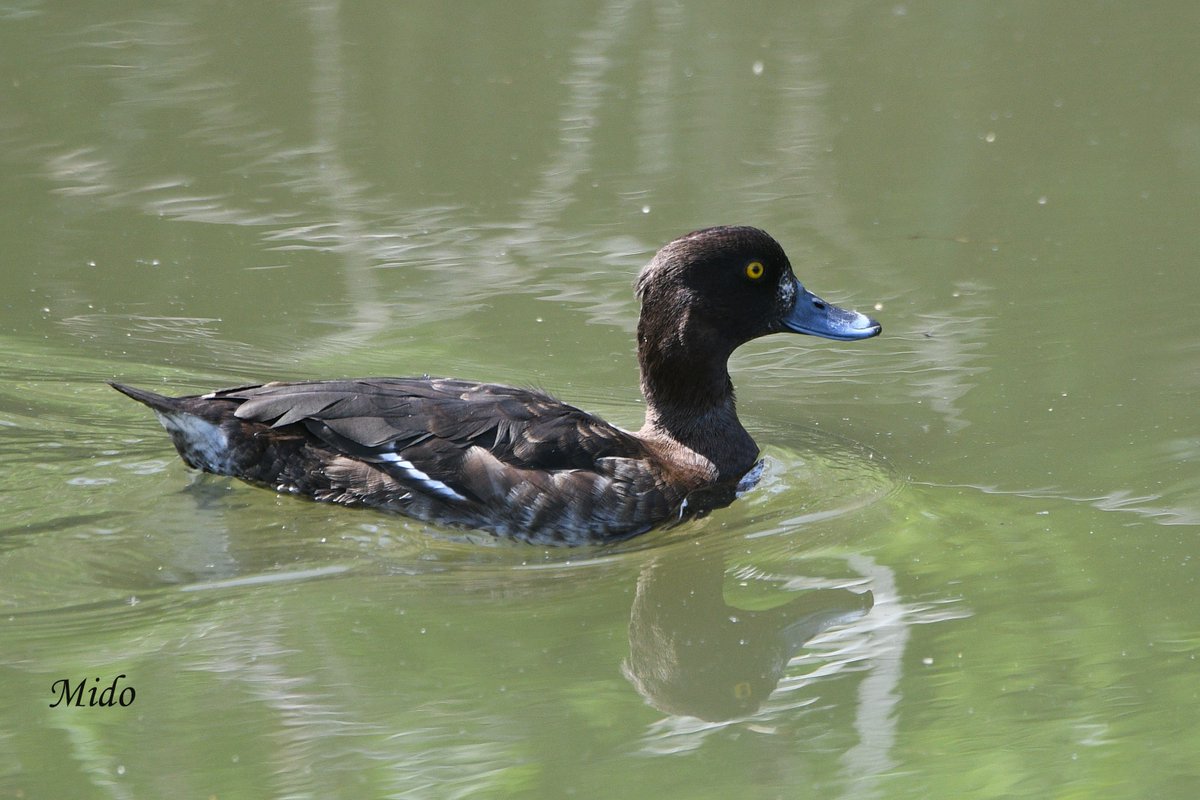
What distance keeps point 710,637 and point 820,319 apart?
90.4 inches

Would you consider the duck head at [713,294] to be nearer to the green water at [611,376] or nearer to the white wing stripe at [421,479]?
the green water at [611,376]

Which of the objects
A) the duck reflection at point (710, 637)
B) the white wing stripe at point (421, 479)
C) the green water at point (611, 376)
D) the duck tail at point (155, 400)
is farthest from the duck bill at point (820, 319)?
the duck tail at point (155, 400)

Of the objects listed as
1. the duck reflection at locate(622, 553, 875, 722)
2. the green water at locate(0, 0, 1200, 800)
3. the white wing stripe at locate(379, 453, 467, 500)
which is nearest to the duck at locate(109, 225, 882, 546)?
the white wing stripe at locate(379, 453, 467, 500)

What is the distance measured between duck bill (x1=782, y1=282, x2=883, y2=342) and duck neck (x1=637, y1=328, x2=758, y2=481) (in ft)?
1.43

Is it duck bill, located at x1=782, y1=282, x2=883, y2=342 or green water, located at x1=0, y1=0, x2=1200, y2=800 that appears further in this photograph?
duck bill, located at x1=782, y1=282, x2=883, y2=342

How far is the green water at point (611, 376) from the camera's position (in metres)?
5.24

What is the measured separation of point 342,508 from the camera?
7168 millimetres

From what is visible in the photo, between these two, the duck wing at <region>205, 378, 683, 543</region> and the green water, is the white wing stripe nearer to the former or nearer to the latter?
the duck wing at <region>205, 378, 683, 543</region>

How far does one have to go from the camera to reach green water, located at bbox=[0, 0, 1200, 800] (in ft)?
17.2

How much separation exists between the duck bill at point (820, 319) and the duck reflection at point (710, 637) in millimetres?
1655

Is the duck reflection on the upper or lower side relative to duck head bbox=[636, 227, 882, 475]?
lower

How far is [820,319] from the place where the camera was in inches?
310

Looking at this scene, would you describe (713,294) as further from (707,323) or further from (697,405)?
(697,405)

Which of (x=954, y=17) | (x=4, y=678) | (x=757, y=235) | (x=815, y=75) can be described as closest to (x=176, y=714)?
(x=4, y=678)
